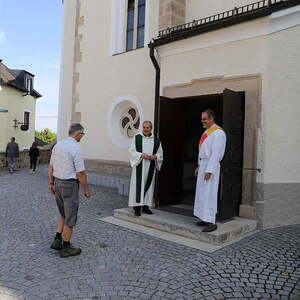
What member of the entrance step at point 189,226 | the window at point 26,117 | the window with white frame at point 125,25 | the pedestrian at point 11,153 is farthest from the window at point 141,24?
the window at point 26,117

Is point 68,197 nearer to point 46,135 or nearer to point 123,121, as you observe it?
point 123,121

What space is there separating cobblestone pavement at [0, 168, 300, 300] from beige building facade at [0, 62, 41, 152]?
18292mm

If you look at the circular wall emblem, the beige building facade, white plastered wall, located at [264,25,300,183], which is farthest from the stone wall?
white plastered wall, located at [264,25,300,183]

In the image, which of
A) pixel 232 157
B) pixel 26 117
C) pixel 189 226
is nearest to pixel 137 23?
pixel 232 157

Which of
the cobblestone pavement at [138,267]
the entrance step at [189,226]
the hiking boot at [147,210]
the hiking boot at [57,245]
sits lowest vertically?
the cobblestone pavement at [138,267]

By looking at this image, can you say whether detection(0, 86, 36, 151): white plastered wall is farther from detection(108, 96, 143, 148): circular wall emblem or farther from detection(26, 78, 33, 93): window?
detection(108, 96, 143, 148): circular wall emblem

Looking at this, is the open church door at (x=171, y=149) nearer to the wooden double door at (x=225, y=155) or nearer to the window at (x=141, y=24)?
the wooden double door at (x=225, y=155)

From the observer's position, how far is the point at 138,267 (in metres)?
3.95

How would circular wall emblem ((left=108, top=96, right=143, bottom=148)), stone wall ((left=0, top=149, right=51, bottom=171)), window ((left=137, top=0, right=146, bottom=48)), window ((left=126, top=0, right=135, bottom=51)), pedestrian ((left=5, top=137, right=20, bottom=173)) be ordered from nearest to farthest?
circular wall emblem ((left=108, top=96, right=143, bottom=148)) → window ((left=137, top=0, right=146, bottom=48)) → window ((left=126, top=0, right=135, bottom=51)) → pedestrian ((left=5, top=137, right=20, bottom=173)) → stone wall ((left=0, top=149, right=51, bottom=171))

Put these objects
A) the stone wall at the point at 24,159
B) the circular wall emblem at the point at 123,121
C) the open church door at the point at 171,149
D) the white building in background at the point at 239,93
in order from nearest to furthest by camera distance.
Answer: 1. the white building in background at the point at 239,93
2. the open church door at the point at 171,149
3. the circular wall emblem at the point at 123,121
4. the stone wall at the point at 24,159

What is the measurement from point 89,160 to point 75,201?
23.6ft

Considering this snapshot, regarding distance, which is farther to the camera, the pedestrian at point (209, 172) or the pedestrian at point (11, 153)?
the pedestrian at point (11, 153)

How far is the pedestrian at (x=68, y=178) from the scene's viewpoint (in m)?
4.13

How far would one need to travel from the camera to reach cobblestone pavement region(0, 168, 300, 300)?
335 centimetres
